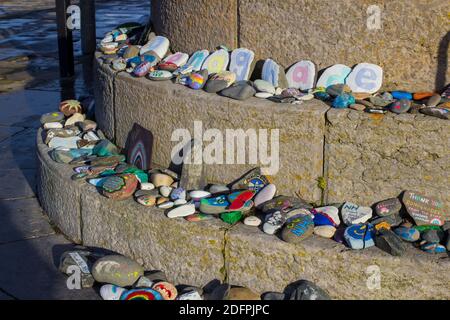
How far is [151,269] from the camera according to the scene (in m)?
3.46

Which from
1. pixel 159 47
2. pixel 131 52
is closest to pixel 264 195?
pixel 159 47

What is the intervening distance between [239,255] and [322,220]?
16.2 inches

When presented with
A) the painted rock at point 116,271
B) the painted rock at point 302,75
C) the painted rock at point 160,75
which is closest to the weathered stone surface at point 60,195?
the painted rock at point 116,271

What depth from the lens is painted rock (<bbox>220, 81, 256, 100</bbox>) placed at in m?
3.55

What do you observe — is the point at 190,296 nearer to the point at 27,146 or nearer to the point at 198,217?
the point at 198,217

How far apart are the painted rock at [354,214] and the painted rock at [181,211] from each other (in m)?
0.71

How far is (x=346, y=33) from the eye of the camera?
3.57 metres

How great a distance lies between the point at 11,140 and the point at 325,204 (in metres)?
2.90

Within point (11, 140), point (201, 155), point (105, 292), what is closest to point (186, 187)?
point (201, 155)

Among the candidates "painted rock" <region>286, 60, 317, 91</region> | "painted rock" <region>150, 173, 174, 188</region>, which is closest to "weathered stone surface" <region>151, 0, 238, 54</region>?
"painted rock" <region>286, 60, 317, 91</region>

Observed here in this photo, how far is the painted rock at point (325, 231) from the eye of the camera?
318 centimetres

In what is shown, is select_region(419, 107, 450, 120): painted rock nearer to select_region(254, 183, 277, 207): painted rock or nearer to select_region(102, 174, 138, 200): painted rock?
select_region(254, 183, 277, 207): painted rock
